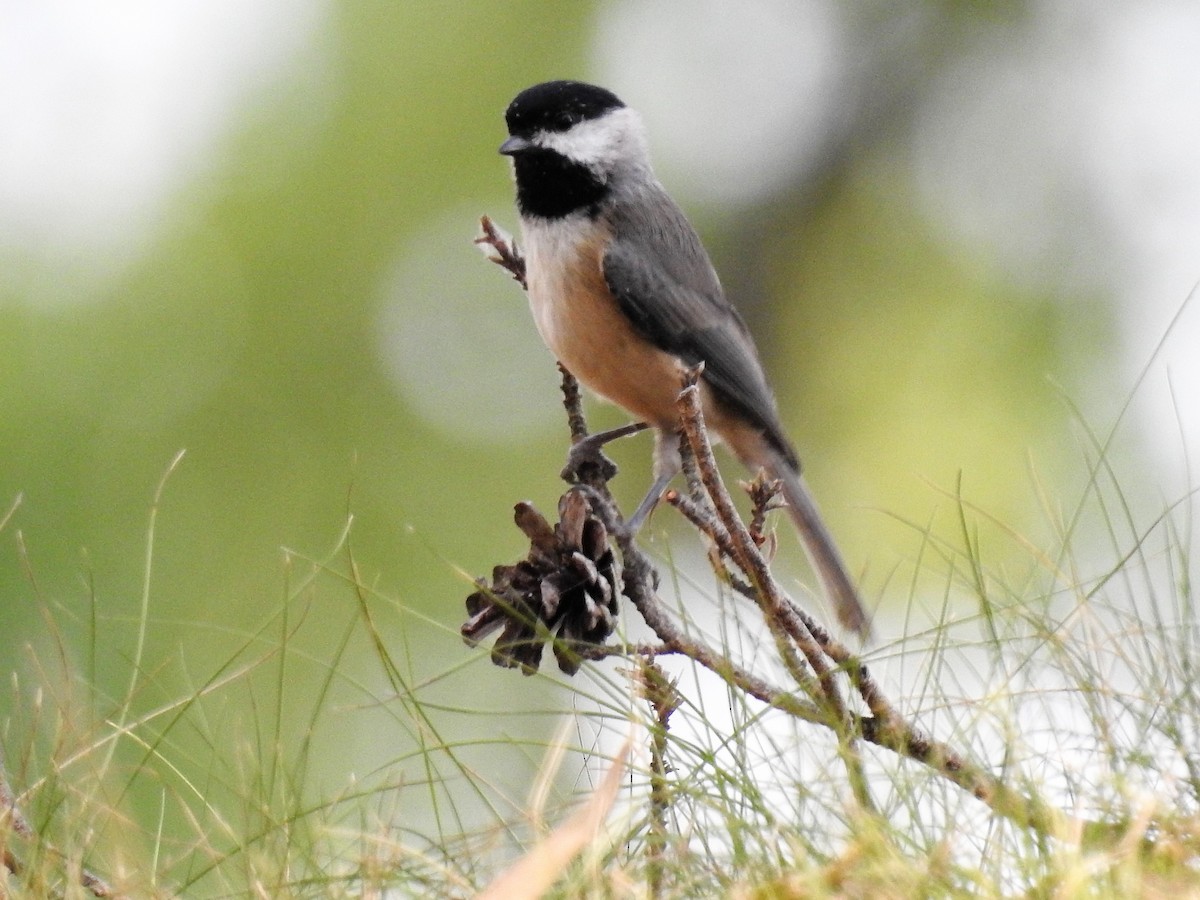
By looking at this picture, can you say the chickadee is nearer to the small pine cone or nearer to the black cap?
the black cap

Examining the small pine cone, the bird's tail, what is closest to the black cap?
the bird's tail

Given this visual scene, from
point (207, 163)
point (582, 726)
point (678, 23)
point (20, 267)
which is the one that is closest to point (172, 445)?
point (20, 267)

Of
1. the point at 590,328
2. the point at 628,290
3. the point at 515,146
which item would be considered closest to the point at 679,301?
the point at 628,290

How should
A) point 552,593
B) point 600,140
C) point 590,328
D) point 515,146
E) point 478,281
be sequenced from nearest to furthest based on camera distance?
point 552,593, point 590,328, point 515,146, point 600,140, point 478,281

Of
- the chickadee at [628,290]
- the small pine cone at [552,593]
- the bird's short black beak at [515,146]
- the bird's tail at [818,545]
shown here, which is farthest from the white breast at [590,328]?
the small pine cone at [552,593]

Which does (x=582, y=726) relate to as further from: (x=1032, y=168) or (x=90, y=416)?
(x=1032, y=168)

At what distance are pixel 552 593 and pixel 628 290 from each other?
1067mm

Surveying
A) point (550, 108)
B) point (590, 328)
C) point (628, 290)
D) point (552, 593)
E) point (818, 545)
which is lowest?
point (552, 593)

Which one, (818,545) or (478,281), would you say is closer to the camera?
(818,545)

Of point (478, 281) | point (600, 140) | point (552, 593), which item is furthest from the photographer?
point (478, 281)

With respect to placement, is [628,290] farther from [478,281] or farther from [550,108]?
[478,281]

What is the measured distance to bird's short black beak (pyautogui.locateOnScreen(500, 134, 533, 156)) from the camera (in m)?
2.27

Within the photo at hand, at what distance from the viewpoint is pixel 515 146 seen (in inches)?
89.8

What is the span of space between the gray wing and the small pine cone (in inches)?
38.3
